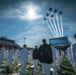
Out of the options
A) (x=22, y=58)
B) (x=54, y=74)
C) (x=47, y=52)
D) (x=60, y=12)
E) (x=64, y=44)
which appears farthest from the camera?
(x=60, y=12)

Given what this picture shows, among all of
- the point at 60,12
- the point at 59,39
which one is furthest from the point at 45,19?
the point at 59,39

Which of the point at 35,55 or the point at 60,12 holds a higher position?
the point at 60,12

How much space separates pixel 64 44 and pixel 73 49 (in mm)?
30056

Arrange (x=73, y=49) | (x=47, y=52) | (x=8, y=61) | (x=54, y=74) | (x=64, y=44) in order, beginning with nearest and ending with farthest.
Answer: (x=73, y=49) → (x=47, y=52) → (x=54, y=74) → (x=8, y=61) → (x=64, y=44)

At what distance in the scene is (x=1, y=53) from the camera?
12883mm

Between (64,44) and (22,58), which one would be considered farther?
(64,44)

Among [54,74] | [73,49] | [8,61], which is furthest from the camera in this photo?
[8,61]

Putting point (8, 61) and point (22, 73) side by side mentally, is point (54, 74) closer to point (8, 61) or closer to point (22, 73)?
point (22, 73)

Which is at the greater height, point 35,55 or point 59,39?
point 59,39

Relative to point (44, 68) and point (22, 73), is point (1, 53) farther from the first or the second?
point (44, 68)

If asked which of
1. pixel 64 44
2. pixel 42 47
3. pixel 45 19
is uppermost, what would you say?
pixel 45 19

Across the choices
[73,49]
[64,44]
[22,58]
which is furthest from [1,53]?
[64,44]

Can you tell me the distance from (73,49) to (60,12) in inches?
2175

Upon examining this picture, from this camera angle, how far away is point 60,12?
60.7m
